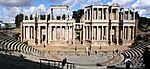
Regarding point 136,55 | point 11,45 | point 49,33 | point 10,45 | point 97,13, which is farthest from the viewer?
point 97,13

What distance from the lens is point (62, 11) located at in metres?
83.6

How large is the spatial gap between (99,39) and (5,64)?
53.2 metres

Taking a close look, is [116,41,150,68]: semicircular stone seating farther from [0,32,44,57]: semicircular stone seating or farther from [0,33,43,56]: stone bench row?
[0,33,43,56]: stone bench row

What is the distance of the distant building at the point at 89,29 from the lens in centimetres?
7641

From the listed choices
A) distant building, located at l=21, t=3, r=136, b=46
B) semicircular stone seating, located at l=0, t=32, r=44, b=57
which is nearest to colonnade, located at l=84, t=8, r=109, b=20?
distant building, located at l=21, t=3, r=136, b=46

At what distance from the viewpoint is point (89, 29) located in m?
77.2

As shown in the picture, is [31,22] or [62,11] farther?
[62,11]

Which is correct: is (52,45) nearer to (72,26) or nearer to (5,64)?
(72,26)

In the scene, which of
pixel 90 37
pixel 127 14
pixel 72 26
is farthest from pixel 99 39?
Answer: pixel 127 14

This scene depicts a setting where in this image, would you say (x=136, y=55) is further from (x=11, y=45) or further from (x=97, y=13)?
(x=97, y=13)

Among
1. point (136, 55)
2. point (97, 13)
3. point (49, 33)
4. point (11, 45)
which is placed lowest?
point (136, 55)

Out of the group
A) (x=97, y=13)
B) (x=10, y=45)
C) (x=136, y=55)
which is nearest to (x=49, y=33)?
(x=97, y=13)

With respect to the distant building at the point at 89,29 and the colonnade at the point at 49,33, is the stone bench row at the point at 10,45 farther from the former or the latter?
the colonnade at the point at 49,33

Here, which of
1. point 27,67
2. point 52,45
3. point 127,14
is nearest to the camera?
point 27,67
